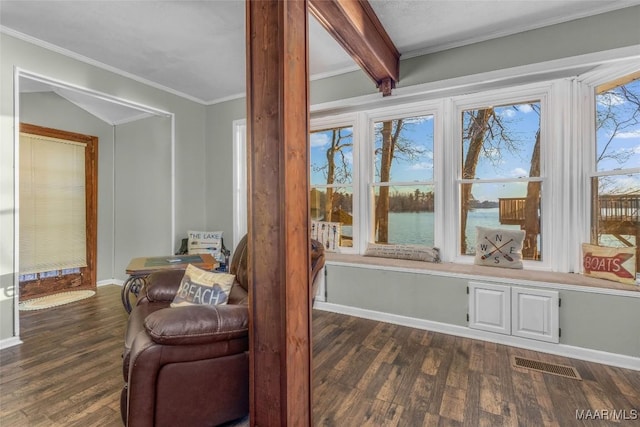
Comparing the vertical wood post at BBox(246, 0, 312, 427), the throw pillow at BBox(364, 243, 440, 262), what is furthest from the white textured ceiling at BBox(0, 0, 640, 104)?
the throw pillow at BBox(364, 243, 440, 262)

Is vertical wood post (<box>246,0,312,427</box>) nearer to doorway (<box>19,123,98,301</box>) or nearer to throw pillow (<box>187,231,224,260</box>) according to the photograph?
throw pillow (<box>187,231,224,260</box>)

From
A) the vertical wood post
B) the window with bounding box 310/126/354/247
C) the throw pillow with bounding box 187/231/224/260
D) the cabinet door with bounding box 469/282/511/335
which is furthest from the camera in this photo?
the throw pillow with bounding box 187/231/224/260

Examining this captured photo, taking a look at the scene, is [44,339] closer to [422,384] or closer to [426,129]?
[422,384]

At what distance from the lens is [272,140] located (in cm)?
140

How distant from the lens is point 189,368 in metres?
1.48

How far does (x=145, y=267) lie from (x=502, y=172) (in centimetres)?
346

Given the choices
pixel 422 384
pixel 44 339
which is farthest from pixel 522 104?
pixel 44 339

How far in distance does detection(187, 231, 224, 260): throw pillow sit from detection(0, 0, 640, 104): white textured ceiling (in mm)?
2027

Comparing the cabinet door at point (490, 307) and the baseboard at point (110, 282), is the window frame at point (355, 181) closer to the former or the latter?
the cabinet door at point (490, 307)

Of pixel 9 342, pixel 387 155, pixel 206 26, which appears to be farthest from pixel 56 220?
pixel 387 155

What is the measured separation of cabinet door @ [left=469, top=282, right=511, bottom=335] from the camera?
270 centimetres

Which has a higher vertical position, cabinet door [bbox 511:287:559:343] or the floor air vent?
cabinet door [bbox 511:287:559:343]

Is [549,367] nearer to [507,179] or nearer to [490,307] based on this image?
[490,307]

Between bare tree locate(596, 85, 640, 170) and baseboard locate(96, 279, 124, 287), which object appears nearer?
bare tree locate(596, 85, 640, 170)
